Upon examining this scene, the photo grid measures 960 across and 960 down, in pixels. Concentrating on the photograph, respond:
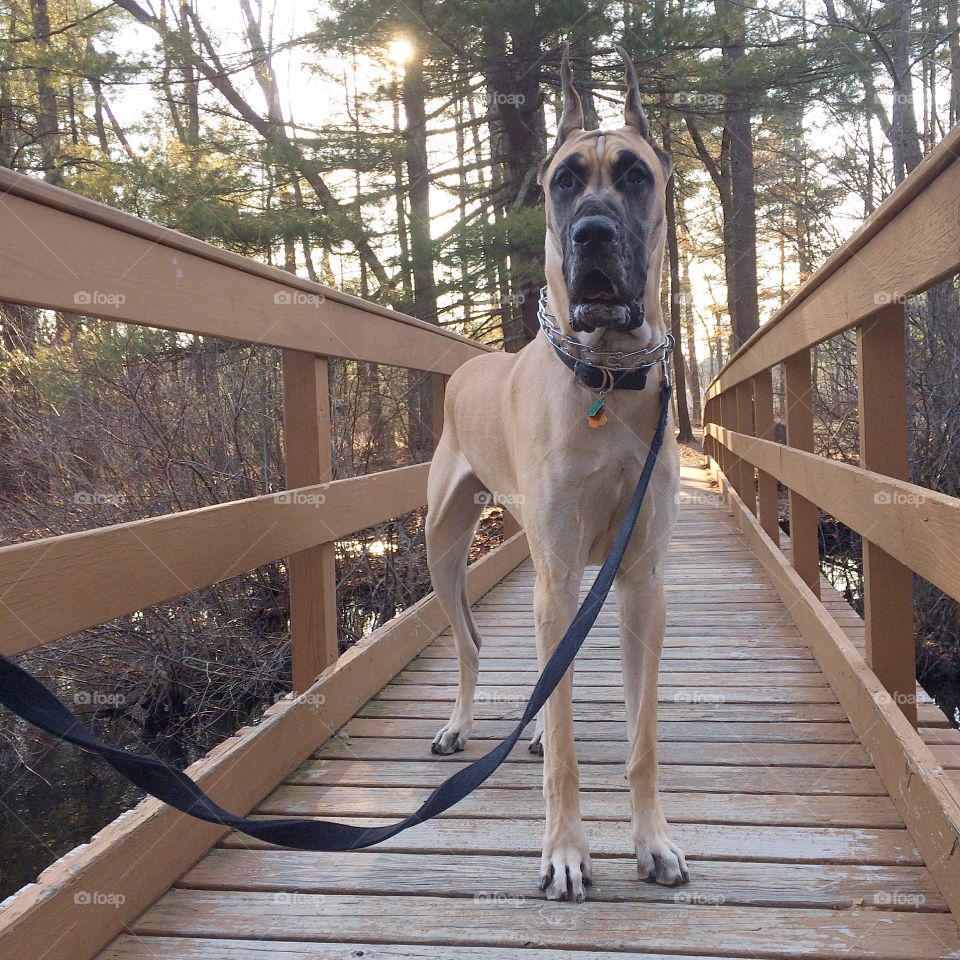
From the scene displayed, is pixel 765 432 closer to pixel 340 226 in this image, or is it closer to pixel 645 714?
pixel 645 714

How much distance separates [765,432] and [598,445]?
3.99 meters

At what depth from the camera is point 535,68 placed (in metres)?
9.08

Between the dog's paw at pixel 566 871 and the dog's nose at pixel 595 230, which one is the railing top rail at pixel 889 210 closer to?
the dog's nose at pixel 595 230

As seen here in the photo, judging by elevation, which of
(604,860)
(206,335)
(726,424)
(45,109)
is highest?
(45,109)

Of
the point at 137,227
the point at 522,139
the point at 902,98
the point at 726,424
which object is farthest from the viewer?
the point at 522,139

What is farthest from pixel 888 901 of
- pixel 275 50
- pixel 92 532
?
pixel 275 50

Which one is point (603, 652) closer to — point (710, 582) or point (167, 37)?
point (710, 582)

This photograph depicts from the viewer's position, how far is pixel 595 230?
1.95 metres

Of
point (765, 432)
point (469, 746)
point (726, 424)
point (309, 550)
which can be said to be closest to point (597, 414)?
point (309, 550)

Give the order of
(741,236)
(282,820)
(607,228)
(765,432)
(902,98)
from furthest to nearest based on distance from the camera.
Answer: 1. (741,236)
2. (902,98)
3. (765,432)
4. (607,228)
5. (282,820)

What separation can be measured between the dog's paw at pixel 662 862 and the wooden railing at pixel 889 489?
0.54 metres

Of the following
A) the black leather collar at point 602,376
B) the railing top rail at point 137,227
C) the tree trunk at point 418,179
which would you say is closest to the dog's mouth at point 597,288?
the black leather collar at point 602,376

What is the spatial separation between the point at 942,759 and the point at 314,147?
8.64m

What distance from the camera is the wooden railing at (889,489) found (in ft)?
5.42
